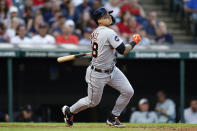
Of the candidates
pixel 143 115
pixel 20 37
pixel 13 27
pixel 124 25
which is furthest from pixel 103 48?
pixel 124 25

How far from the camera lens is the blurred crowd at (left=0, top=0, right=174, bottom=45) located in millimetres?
11039

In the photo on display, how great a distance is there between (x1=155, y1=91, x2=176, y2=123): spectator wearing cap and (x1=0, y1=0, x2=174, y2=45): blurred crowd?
1.25 meters

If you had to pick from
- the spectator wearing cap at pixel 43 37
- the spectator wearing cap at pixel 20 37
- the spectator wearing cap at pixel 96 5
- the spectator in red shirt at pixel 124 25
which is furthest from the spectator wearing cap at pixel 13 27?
the spectator in red shirt at pixel 124 25

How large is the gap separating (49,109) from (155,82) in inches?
92.5

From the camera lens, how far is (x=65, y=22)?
11570 millimetres

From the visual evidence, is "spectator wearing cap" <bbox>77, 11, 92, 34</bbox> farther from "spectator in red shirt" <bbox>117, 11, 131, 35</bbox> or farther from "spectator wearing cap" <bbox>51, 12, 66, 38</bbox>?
"spectator in red shirt" <bbox>117, 11, 131, 35</bbox>

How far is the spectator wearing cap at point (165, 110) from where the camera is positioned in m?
10.7

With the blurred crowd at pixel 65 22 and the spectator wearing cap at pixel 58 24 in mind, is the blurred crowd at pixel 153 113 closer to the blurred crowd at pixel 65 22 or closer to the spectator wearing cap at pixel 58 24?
the blurred crowd at pixel 65 22

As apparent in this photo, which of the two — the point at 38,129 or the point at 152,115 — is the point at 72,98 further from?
the point at 38,129

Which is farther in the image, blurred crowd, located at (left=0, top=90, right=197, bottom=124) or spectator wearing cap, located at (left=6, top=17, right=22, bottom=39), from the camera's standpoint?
spectator wearing cap, located at (left=6, top=17, right=22, bottom=39)

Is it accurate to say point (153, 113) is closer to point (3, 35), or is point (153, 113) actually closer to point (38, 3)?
point (3, 35)

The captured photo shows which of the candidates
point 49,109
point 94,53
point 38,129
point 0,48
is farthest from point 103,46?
point 49,109

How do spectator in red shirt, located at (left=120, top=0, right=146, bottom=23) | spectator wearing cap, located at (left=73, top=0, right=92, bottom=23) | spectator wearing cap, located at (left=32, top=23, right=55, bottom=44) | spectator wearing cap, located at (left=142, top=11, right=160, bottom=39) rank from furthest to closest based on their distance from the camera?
spectator in red shirt, located at (left=120, top=0, right=146, bottom=23), spectator wearing cap, located at (left=142, top=11, right=160, bottom=39), spectator wearing cap, located at (left=73, top=0, right=92, bottom=23), spectator wearing cap, located at (left=32, top=23, right=55, bottom=44)

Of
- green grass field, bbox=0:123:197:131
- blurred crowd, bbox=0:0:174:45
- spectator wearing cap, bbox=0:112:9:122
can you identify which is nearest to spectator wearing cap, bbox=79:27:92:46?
blurred crowd, bbox=0:0:174:45
